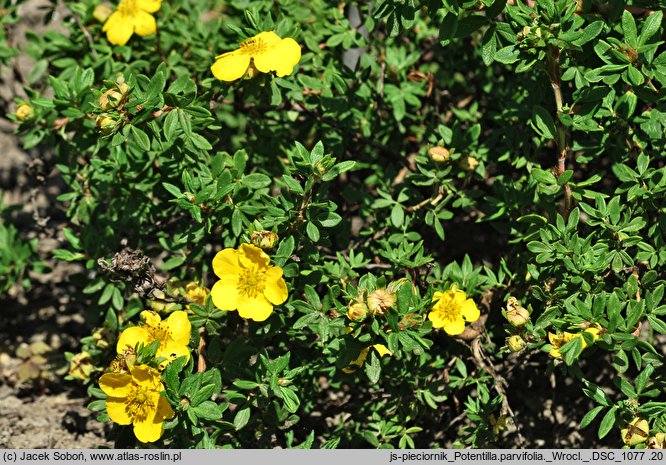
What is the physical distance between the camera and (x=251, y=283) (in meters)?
2.25

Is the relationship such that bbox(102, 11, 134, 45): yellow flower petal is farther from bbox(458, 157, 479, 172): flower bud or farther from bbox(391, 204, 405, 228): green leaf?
bbox(458, 157, 479, 172): flower bud

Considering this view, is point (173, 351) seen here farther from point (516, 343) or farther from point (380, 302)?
point (516, 343)

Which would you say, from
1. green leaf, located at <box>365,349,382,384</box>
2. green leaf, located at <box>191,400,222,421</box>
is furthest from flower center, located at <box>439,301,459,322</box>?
green leaf, located at <box>191,400,222,421</box>

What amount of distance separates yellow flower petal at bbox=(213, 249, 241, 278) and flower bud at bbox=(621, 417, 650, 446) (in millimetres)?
1233

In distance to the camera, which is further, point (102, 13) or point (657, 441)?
point (102, 13)

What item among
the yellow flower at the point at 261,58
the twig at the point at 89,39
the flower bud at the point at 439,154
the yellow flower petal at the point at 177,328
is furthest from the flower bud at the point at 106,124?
the flower bud at the point at 439,154

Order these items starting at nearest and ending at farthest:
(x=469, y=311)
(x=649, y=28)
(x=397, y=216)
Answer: (x=649, y=28), (x=469, y=311), (x=397, y=216)

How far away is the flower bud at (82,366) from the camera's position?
9.21 ft

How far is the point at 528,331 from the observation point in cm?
228

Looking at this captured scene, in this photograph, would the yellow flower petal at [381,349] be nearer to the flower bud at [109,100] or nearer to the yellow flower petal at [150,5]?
the flower bud at [109,100]

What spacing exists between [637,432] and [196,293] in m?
1.44

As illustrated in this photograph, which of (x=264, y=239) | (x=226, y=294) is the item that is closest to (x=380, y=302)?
(x=264, y=239)
